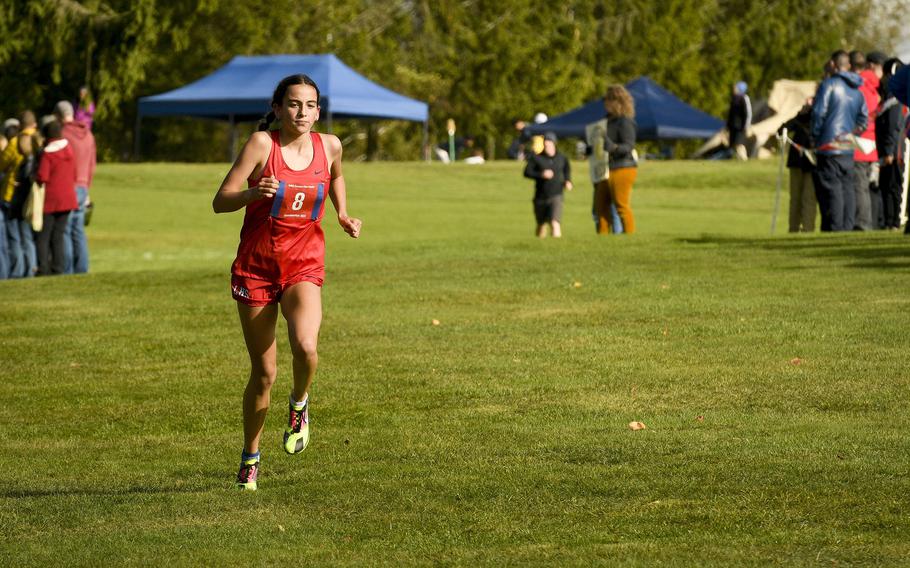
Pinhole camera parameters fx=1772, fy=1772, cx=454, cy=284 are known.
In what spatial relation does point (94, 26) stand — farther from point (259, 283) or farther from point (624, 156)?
point (259, 283)

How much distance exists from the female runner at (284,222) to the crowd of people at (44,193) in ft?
42.0

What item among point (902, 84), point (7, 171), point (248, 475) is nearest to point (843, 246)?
point (902, 84)

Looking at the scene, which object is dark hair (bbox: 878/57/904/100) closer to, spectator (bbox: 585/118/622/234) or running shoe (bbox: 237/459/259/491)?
spectator (bbox: 585/118/622/234)

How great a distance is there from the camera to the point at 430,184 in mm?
41812

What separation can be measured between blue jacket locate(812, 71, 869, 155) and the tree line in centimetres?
3758

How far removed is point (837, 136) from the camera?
69.5 ft

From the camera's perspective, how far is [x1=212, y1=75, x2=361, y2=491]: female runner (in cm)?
764

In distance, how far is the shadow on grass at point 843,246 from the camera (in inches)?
668

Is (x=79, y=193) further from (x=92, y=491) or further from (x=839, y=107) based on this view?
(x=92, y=491)

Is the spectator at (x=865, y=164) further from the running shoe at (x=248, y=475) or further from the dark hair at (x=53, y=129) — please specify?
the running shoe at (x=248, y=475)

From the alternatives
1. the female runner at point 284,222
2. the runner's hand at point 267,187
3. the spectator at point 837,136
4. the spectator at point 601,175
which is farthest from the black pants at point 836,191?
the runner's hand at point 267,187

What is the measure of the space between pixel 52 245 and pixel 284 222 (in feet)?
46.8

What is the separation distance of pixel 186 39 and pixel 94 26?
3314mm

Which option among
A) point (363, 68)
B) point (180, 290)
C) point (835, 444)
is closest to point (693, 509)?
point (835, 444)
